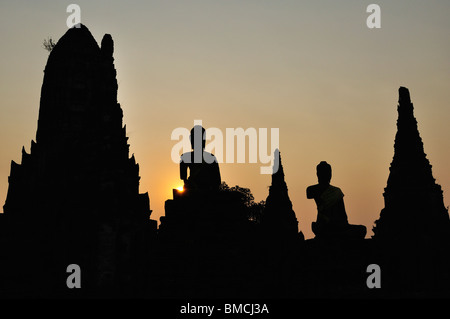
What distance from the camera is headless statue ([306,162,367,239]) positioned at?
18438 millimetres

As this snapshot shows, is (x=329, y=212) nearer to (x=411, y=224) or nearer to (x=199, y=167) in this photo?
(x=411, y=224)

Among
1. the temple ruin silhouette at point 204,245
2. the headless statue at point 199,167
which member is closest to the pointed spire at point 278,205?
the temple ruin silhouette at point 204,245

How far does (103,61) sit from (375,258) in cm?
1156

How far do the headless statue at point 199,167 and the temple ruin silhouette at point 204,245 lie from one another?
0.16 ft

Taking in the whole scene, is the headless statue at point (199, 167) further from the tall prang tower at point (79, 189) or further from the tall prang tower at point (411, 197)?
the tall prang tower at point (411, 197)

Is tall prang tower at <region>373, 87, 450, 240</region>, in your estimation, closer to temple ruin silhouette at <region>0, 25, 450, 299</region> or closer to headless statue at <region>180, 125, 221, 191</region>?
temple ruin silhouette at <region>0, 25, 450, 299</region>

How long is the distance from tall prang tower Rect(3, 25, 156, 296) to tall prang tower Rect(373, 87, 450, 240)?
810 cm

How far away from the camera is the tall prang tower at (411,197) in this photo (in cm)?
2041

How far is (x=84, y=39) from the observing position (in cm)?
3147

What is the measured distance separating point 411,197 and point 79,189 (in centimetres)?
1207

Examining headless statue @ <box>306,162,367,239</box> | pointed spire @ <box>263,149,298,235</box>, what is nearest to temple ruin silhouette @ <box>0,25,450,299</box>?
headless statue @ <box>306,162,367,239</box>

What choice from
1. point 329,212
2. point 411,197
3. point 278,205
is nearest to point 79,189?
point 278,205
